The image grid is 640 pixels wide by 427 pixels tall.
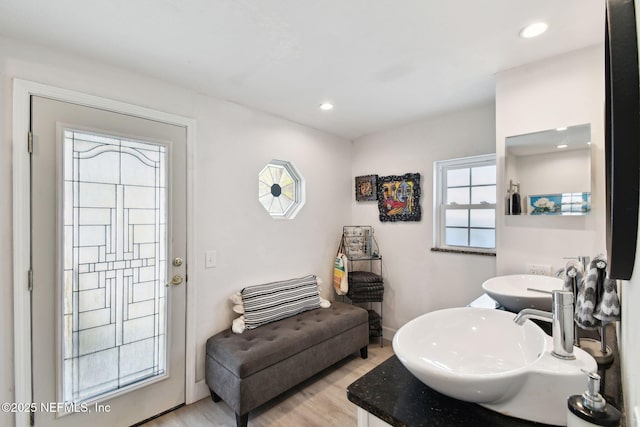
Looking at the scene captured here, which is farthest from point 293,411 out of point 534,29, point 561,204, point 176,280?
point 534,29

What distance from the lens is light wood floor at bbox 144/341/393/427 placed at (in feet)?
6.52

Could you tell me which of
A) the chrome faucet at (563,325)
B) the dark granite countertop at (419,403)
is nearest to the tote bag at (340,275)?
the dark granite countertop at (419,403)

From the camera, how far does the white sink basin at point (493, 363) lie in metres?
0.73

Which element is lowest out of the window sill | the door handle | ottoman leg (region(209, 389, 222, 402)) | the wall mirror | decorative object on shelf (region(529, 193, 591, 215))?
ottoman leg (region(209, 389, 222, 402))

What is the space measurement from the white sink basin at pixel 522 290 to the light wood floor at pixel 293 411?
129cm

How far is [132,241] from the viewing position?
1.94 m

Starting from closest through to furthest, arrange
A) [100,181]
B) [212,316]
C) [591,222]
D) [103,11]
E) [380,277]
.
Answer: [103,11]
[591,222]
[100,181]
[212,316]
[380,277]

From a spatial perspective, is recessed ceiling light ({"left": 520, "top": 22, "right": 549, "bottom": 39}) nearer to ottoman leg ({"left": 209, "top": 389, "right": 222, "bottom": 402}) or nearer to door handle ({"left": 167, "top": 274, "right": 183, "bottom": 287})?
door handle ({"left": 167, "top": 274, "right": 183, "bottom": 287})

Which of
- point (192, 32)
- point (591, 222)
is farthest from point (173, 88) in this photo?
point (591, 222)

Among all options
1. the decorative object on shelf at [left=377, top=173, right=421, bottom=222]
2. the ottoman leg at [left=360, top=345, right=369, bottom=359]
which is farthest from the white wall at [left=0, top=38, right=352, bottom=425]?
the ottoman leg at [left=360, top=345, right=369, bottom=359]

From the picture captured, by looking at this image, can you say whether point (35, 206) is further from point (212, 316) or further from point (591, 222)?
point (591, 222)

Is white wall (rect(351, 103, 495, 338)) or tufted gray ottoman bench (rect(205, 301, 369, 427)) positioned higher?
white wall (rect(351, 103, 495, 338))

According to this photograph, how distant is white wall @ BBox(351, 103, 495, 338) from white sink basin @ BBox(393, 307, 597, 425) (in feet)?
5.24

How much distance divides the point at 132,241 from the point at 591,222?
9.32 ft
